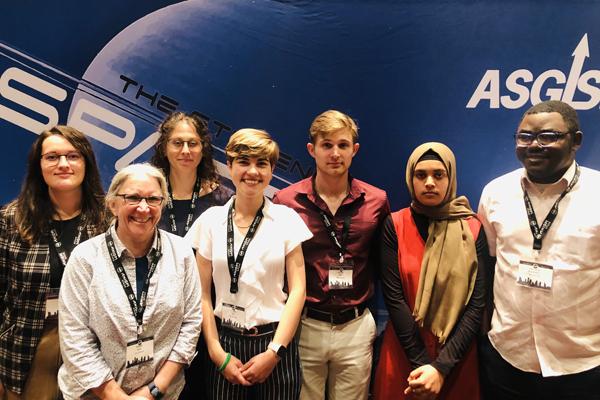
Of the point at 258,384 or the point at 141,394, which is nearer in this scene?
the point at 141,394

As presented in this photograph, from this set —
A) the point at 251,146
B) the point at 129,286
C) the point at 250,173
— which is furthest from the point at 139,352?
the point at 251,146

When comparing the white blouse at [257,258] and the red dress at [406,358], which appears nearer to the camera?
the white blouse at [257,258]

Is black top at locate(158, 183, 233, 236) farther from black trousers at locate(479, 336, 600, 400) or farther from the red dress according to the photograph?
black trousers at locate(479, 336, 600, 400)

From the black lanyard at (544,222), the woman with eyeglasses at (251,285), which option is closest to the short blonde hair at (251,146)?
the woman with eyeglasses at (251,285)

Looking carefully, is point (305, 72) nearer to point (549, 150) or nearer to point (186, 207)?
point (186, 207)

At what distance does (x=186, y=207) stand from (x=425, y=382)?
5.05 ft

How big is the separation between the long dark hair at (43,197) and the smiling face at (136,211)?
35 cm

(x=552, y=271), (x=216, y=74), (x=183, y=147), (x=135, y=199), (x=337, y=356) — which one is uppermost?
(x=216, y=74)

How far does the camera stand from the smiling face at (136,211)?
71.5 inches

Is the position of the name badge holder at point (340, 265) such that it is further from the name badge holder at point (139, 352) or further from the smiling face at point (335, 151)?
the name badge holder at point (139, 352)

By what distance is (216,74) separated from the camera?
293 cm

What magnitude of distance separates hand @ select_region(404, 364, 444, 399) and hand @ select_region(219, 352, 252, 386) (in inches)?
30.3

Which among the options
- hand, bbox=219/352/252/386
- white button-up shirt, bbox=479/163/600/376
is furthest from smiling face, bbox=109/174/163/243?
white button-up shirt, bbox=479/163/600/376

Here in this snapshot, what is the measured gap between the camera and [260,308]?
2.13 m
